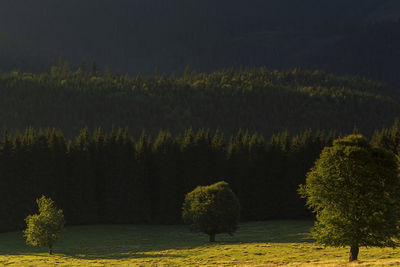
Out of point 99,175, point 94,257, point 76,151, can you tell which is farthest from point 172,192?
point 94,257

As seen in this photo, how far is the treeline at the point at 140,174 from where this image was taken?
94.4m

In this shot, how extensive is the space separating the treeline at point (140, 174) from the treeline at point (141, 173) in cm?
19

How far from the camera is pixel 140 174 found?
332 ft

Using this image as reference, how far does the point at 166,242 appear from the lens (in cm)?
7275

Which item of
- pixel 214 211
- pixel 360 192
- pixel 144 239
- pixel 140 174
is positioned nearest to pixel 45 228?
pixel 144 239

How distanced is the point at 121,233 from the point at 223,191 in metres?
24.4

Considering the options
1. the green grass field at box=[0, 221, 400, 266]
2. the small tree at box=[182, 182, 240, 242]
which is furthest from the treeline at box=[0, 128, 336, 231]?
the small tree at box=[182, 182, 240, 242]

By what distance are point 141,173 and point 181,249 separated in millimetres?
40180

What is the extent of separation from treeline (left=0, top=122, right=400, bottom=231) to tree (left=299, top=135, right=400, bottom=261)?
194ft

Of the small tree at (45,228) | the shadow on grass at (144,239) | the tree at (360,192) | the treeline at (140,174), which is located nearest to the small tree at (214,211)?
the shadow on grass at (144,239)

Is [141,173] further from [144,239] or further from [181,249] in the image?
[181,249]

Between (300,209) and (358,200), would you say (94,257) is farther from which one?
(300,209)

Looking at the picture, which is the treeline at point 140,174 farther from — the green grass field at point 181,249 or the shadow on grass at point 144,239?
the green grass field at point 181,249

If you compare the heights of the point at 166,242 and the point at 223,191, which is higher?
the point at 223,191
